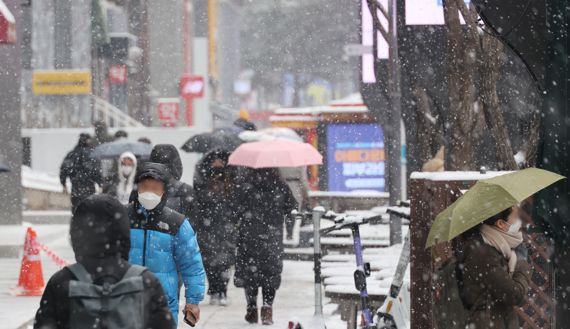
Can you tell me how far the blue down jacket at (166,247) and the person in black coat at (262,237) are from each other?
4672 mm

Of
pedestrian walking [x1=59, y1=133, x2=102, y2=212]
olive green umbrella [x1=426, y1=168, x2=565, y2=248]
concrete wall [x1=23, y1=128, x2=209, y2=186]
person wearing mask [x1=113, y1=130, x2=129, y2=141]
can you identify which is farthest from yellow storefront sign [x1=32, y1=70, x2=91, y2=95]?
olive green umbrella [x1=426, y1=168, x2=565, y2=248]

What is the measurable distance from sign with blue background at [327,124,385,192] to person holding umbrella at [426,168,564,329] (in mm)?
19646

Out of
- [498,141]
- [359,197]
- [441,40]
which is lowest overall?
[359,197]

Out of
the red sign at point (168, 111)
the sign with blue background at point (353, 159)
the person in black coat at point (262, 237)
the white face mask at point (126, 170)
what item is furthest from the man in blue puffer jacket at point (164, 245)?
the red sign at point (168, 111)

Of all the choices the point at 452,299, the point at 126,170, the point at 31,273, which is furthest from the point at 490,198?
the point at 126,170

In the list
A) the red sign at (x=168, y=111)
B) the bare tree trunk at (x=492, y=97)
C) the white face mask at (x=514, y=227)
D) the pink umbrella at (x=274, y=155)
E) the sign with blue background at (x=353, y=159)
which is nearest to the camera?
the white face mask at (x=514, y=227)

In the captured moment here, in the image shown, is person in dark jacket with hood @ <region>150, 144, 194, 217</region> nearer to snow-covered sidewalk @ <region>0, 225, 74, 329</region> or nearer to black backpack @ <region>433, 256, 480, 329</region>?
snow-covered sidewalk @ <region>0, 225, 74, 329</region>

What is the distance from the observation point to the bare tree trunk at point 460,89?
10305 mm

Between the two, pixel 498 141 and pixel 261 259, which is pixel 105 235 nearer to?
pixel 498 141

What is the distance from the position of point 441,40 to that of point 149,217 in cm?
931

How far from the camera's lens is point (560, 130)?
510 cm

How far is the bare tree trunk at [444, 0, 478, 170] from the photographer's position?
1030 centimetres

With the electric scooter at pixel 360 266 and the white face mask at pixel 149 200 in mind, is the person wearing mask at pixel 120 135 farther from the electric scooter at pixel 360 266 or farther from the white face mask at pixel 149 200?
the white face mask at pixel 149 200

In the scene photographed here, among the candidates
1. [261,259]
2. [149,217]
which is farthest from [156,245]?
[261,259]
